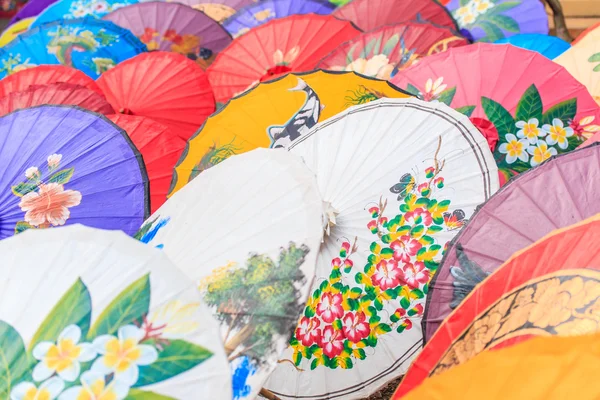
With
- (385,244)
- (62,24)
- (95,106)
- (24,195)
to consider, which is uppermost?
(62,24)

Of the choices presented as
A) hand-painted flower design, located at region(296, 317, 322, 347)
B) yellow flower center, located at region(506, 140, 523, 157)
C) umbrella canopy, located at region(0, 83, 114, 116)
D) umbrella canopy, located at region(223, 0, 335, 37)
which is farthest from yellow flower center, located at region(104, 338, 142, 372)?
umbrella canopy, located at region(223, 0, 335, 37)

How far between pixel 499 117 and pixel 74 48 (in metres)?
3.06

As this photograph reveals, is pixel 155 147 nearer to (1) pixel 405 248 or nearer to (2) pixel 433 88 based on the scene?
(2) pixel 433 88

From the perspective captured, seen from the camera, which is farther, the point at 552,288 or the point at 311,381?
the point at 311,381

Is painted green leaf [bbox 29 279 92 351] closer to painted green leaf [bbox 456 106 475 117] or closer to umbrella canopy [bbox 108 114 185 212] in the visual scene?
umbrella canopy [bbox 108 114 185 212]

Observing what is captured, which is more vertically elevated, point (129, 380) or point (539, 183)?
point (539, 183)

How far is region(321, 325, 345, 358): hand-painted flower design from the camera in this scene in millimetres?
2441

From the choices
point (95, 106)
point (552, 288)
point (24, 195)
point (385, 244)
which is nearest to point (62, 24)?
point (95, 106)

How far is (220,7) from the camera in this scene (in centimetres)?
586

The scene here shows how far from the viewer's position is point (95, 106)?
3797 millimetres

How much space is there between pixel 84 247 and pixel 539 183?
4.05 ft

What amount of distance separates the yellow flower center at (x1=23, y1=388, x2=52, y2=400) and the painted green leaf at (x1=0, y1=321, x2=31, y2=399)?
4 centimetres

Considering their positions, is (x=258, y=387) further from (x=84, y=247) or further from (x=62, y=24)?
(x=62, y=24)

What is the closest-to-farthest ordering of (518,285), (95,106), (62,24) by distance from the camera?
1. (518,285)
2. (95,106)
3. (62,24)
